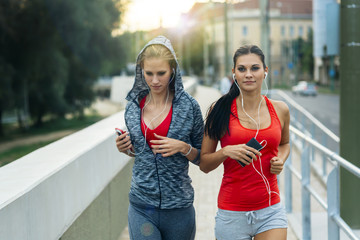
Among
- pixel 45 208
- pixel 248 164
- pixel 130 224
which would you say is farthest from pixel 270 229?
pixel 45 208

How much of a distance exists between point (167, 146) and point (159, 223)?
1.52 ft

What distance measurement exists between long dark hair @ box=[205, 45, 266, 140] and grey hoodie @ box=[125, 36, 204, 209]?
0.30 ft

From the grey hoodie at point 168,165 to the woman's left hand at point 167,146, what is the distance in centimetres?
9

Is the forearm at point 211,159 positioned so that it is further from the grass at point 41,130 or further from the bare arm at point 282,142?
the grass at point 41,130

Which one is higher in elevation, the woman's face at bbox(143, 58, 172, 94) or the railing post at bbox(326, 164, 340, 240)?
the woman's face at bbox(143, 58, 172, 94)

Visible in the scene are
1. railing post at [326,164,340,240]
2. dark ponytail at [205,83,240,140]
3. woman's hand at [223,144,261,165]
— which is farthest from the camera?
railing post at [326,164,340,240]

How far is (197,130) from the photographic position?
123 inches

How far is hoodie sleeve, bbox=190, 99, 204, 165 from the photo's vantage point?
3084mm

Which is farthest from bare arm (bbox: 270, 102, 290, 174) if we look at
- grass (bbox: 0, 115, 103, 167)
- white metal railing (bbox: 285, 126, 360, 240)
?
grass (bbox: 0, 115, 103, 167)

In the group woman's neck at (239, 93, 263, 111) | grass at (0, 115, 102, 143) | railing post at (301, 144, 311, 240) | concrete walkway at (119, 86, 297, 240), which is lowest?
grass at (0, 115, 102, 143)

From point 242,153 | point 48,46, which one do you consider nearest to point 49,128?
point 48,46

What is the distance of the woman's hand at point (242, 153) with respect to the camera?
278 cm

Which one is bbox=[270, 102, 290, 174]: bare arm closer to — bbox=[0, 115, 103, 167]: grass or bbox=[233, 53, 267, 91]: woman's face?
bbox=[233, 53, 267, 91]: woman's face

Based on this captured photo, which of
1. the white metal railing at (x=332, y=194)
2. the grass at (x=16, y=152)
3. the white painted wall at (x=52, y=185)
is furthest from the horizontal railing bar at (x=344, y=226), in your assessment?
the grass at (x=16, y=152)
